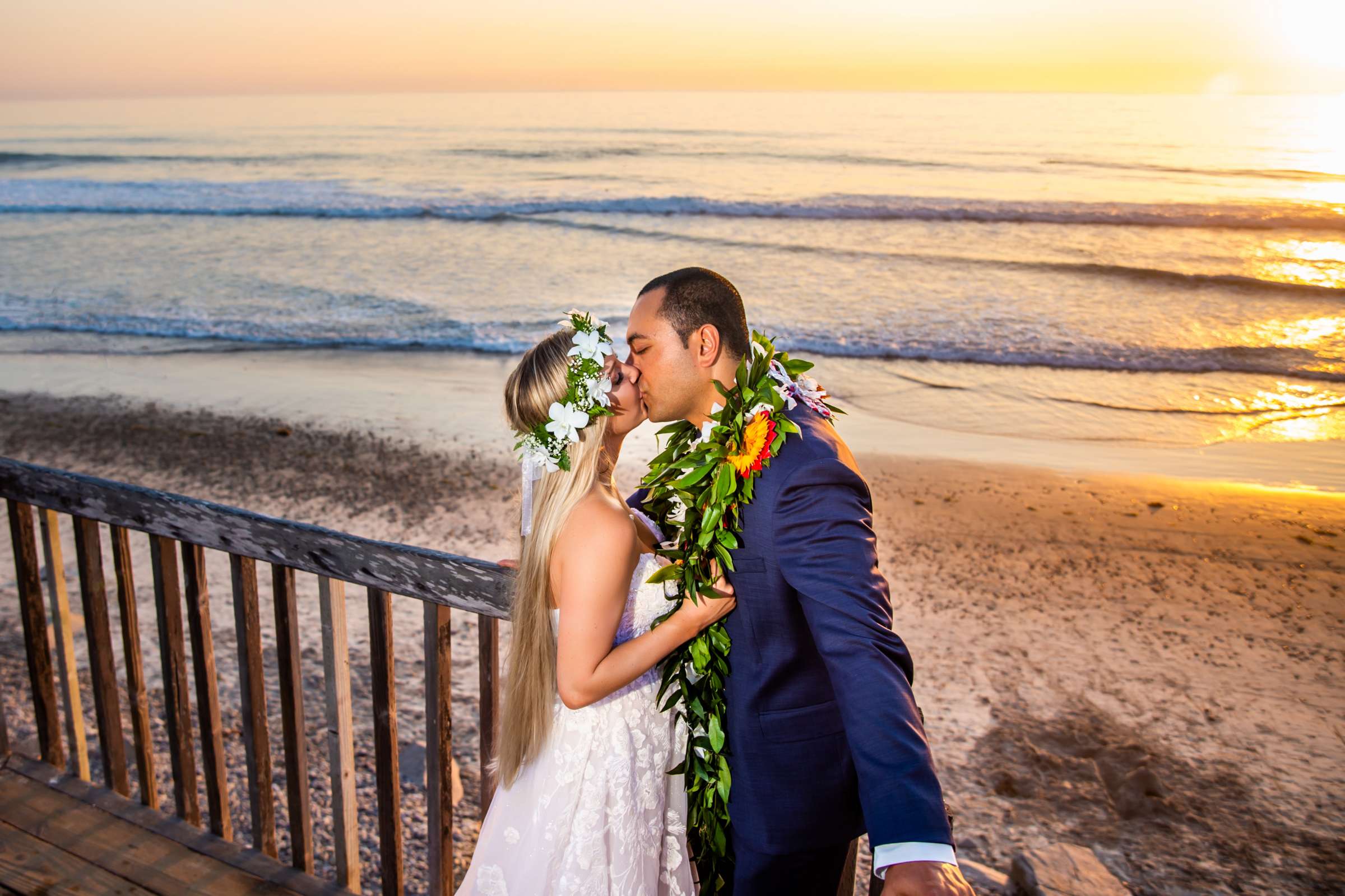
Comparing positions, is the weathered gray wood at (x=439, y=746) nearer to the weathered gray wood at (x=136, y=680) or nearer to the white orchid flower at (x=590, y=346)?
the white orchid flower at (x=590, y=346)

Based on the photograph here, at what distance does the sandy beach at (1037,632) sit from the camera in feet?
15.3

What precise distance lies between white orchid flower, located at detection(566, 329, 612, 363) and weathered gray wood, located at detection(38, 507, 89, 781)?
7.12 feet

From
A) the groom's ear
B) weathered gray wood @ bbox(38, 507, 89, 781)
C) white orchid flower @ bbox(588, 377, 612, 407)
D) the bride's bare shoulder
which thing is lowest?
weathered gray wood @ bbox(38, 507, 89, 781)

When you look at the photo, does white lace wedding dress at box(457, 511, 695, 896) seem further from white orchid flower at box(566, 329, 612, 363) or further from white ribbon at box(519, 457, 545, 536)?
white orchid flower at box(566, 329, 612, 363)

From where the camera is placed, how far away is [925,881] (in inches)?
61.5

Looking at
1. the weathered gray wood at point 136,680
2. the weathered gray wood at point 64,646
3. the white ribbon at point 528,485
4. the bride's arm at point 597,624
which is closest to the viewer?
the bride's arm at point 597,624

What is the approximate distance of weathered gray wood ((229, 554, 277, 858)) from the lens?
297 centimetres

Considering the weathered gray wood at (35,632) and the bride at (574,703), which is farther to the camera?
the weathered gray wood at (35,632)

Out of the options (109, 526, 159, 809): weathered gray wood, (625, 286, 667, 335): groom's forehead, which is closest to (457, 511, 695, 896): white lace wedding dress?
(625, 286, 667, 335): groom's forehead

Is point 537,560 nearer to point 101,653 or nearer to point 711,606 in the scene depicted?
point 711,606

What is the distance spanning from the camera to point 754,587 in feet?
7.04

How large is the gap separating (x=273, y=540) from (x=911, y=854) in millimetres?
1947

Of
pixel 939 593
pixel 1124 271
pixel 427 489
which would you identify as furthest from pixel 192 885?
pixel 1124 271

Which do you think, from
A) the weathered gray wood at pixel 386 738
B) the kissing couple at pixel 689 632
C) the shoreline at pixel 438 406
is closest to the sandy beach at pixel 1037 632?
the shoreline at pixel 438 406
